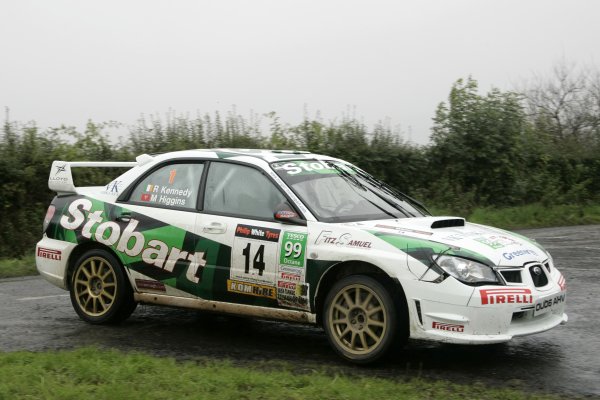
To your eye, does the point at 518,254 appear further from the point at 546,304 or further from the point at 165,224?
the point at 165,224

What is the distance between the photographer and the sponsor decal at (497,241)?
653cm

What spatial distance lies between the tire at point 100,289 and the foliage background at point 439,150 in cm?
821

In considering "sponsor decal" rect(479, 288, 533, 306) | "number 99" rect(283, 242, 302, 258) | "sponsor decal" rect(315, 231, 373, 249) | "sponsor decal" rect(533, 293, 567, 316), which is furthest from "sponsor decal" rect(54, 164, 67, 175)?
"sponsor decal" rect(533, 293, 567, 316)

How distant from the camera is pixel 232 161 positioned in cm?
766

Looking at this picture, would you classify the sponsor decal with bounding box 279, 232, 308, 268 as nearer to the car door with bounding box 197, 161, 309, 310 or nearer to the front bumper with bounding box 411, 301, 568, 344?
the car door with bounding box 197, 161, 309, 310

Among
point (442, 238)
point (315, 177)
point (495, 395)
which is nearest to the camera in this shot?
point (495, 395)

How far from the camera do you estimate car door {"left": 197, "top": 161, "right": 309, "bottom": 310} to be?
22.5 feet

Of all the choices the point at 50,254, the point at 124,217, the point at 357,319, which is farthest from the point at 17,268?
the point at 357,319

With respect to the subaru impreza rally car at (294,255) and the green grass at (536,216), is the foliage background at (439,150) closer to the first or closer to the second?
the green grass at (536,216)

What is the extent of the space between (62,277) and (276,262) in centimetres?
259

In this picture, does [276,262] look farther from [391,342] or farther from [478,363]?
[478,363]

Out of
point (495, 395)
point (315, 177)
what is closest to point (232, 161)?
point (315, 177)

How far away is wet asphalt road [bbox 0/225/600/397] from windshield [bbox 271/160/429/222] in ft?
3.88

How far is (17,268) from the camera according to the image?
13.1 meters
